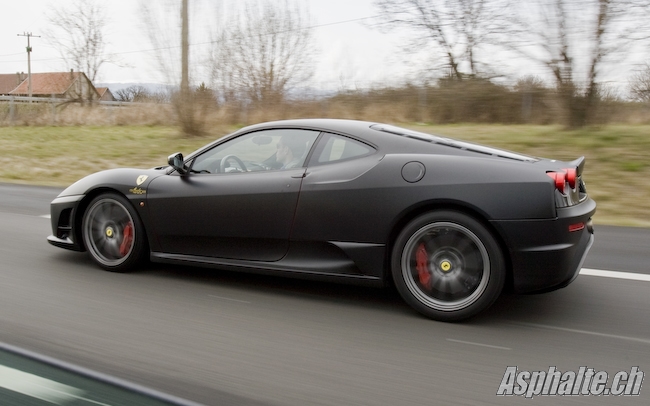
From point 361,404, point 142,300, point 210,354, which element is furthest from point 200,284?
point 361,404

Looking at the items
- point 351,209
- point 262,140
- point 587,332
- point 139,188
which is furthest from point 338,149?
point 587,332

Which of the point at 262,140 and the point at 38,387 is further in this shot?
the point at 262,140

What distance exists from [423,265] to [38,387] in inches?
110

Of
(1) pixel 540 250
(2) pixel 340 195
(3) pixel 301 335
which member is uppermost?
(2) pixel 340 195

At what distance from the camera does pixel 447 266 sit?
4066 millimetres

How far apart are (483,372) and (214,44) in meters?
15.3

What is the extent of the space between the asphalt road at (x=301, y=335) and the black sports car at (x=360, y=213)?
0.25 metres

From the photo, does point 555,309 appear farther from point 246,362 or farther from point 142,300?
point 142,300

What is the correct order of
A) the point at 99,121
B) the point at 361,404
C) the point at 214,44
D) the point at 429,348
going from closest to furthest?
the point at 361,404 < the point at 429,348 < the point at 214,44 < the point at 99,121

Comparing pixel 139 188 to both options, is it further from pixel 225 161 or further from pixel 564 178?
pixel 564 178

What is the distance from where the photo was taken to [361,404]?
2.95m

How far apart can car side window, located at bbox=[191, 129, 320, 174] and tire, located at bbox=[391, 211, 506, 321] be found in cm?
102

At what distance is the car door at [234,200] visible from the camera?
179 inches

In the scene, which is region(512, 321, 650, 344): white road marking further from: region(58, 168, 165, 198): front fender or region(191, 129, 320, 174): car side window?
region(58, 168, 165, 198): front fender
